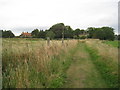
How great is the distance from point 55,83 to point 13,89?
160cm

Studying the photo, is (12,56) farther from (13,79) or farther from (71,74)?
(71,74)

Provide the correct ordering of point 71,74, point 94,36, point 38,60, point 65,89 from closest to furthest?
point 65,89 < point 38,60 < point 71,74 < point 94,36

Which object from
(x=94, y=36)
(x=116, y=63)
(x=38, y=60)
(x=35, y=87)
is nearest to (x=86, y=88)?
(x=35, y=87)

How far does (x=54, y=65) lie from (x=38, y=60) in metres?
1.30

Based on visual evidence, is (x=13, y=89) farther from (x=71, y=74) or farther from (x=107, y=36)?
(x=107, y=36)

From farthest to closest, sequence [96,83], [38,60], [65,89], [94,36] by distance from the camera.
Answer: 1. [94,36]
2. [38,60]
3. [96,83]
4. [65,89]

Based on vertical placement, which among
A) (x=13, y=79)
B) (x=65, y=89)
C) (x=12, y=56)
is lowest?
(x=65, y=89)

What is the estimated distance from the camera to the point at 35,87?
535 centimetres

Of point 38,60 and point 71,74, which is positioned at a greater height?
point 38,60

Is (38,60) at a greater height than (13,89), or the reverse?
(38,60)

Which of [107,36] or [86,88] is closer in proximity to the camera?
[86,88]

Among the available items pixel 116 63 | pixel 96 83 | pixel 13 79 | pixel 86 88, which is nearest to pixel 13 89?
pixel 13 79


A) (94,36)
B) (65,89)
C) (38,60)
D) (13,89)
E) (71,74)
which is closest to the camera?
(13,89)

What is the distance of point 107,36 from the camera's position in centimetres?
8481
